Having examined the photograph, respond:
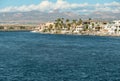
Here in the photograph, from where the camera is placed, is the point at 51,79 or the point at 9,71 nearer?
the point at 51,79

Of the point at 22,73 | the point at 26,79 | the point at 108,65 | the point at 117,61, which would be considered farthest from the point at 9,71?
the point at 117,61

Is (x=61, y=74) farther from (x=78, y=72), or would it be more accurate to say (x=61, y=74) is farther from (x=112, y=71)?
(x=112, y=71)

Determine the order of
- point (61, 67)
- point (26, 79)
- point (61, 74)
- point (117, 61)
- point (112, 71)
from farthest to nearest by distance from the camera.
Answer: point (117, 61), point (61, 67), point (112, 71), point (61, 74), point (26, 79)

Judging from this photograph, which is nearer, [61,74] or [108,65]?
[61,74]

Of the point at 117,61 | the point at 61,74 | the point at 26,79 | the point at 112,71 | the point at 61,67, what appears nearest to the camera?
the point at 26,79

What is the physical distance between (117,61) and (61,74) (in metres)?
23.4

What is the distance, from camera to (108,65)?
77.2 meters

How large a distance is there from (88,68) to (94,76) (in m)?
9.52

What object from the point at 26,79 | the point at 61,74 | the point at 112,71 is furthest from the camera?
the point at 112,71

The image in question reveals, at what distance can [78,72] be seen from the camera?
67125mm

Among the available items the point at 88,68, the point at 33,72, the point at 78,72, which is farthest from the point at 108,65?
the point at 33,72

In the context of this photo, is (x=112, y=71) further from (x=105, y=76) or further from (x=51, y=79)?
(x=51, y=79)

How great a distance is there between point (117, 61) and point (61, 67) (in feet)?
54.8

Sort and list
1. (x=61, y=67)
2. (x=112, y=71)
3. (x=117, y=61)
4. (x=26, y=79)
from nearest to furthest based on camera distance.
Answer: (x=26, y=79) → (x=112, y=71) → (x=61, y=67) → (x=117, y=61)
